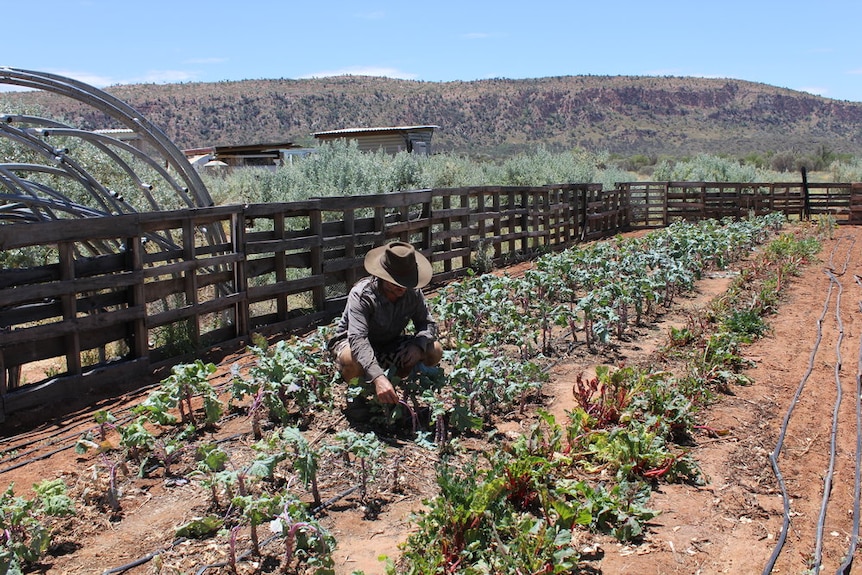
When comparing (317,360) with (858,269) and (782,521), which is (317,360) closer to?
(782,521)

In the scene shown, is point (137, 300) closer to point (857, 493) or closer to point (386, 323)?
point (386, 323)

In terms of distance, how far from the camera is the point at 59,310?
6.81 metres

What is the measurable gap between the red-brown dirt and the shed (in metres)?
23.0

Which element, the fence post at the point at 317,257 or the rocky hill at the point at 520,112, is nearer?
the fence post at the point at 317,257

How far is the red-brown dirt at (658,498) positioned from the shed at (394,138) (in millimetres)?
23050

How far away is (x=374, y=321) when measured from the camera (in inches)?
229

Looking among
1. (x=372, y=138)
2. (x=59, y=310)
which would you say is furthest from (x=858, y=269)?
(x=372, y=138)

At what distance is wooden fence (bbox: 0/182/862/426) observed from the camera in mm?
6520

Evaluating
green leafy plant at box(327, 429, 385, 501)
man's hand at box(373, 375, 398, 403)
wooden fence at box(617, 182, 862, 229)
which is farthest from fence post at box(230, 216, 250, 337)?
wooden fence at box(617, 182, 862, 229)

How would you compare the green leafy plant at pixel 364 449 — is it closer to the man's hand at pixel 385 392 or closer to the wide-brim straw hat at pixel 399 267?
the man's hand at pixel 385 392

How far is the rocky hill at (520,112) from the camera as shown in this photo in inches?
2438

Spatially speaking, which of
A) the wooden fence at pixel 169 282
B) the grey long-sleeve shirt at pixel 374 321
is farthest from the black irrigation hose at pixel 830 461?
the wooden fence at pixel 169 282

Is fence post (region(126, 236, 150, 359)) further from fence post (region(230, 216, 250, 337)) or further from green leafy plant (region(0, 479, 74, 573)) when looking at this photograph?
green leafy plant (region(0, 479, 74, 573))

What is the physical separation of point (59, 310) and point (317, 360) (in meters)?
2.41
